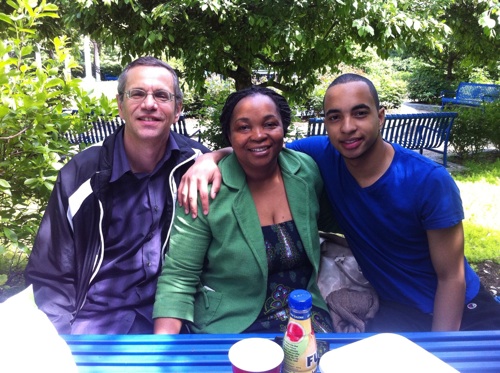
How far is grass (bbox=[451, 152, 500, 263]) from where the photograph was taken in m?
4.71

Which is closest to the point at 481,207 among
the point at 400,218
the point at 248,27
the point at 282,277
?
the point at 248,27

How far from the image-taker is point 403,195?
2061 millimetres

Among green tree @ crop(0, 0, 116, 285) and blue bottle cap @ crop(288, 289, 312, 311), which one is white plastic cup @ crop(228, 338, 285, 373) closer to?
blue bottle cap @ crop(288, 289, 312, 311)

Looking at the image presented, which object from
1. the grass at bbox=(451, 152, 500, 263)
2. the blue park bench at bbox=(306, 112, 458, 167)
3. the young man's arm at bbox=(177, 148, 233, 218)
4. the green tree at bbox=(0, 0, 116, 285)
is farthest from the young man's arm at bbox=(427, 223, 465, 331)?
the blue park bench at bbox=(306, 112, 458, 167)

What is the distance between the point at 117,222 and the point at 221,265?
61 cm

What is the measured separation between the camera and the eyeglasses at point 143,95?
2.31 metres

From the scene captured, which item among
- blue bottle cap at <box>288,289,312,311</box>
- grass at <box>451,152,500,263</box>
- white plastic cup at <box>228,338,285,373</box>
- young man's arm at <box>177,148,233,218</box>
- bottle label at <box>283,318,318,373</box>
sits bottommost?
grass at <box>451,152,500,263</box>

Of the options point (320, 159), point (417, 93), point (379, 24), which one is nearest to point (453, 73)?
point (417, 93)

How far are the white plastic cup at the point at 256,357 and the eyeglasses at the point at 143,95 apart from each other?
1475mm

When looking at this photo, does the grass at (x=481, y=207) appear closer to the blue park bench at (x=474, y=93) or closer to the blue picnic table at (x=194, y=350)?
the blue picnic table at (x=194, y=350)

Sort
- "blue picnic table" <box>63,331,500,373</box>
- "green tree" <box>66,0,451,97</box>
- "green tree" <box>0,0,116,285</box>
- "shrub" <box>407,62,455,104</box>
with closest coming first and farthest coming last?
"blue picnic table" <box>63,331,500,373</box> → "green tree" <box>0,0,116,285</box> → "green tree" <box>66,0,451,97</box> → "shrub" <box>407,62,455,104</box>

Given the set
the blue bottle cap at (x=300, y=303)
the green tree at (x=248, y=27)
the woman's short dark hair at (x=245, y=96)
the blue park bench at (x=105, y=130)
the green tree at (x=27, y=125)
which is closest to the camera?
the blue bottle cap at (x=300, y=303)

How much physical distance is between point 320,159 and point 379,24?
7.66ft

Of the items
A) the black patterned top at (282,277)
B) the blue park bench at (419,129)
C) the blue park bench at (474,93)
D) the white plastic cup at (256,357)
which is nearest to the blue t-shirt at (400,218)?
the black patterned top at (282,277)
